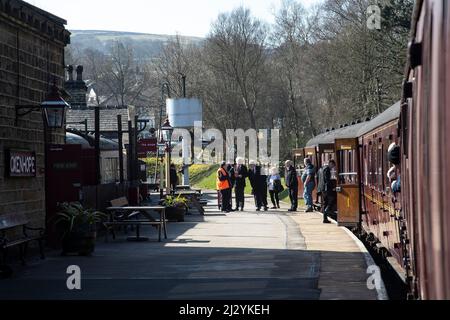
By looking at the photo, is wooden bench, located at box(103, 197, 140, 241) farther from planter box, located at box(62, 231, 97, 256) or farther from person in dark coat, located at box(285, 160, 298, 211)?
person in dark coat, located at box(285, 160, 298, 211)

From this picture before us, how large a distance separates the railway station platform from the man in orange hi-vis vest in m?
9.12

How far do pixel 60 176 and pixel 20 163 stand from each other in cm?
191

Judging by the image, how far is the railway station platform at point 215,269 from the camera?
1173cm

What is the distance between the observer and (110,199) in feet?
79.2

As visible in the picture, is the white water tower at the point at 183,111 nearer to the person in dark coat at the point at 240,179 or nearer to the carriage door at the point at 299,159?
the carriage door at the point at 299,159

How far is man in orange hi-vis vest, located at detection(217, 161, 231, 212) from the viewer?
32.3m

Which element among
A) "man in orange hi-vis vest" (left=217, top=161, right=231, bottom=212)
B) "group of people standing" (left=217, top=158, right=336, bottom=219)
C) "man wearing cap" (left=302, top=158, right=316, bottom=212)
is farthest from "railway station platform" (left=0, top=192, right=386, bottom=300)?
"man in orange hi-vis vest" (left=217, top=161, right=231, bottom=212)

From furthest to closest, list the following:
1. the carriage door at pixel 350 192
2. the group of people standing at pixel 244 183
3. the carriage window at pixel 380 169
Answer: the group of people standing at pixel 244 183 < the carriage door at pixel 350 192 < the carriage window at pixel 380 169

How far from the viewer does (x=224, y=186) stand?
109 feet

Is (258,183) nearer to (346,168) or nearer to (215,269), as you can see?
(346,168)

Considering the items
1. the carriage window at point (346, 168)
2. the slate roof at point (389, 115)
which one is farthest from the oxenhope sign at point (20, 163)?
the carriage window at point (346, 168)

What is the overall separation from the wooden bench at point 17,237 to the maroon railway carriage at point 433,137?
8928 millimetres

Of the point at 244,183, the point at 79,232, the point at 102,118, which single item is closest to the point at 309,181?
the point at 244,183

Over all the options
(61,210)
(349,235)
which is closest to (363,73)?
(349,235)
